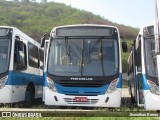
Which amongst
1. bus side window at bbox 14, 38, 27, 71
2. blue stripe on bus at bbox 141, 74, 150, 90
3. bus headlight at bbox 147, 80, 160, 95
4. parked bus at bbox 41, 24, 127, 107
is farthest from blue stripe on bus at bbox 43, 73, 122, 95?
bus side window at bbox 14, 38, 27, 71

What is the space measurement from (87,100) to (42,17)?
85.1 metres

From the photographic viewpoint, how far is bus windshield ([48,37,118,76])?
12.5 m

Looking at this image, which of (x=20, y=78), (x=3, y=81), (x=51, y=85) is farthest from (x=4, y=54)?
(x=51, y=85)

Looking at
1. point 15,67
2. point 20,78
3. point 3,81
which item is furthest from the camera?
point 20,78

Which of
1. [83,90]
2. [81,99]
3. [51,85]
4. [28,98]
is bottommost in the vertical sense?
[28,98]

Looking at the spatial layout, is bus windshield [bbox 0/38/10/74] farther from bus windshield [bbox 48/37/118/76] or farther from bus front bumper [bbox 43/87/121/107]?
bus front bumper [bbox 43/87/121/107]

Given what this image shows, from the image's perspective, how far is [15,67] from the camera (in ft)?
43.0

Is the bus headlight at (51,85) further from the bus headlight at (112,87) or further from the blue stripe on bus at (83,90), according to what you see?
the bus headlight at (112,87)

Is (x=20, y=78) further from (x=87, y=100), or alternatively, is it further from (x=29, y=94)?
(x=87, y=100)

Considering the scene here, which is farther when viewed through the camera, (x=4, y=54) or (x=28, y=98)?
(x=28, y=98)

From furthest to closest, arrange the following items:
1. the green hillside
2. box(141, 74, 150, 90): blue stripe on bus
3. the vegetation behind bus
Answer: the green hillside → the vegetation behind bus → box(141, 74, 150, 90): blue stripe on bus

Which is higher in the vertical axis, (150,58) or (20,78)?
(150,58)

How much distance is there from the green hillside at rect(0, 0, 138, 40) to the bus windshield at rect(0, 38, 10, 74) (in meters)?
63.3

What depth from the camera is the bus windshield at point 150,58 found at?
485 inches
